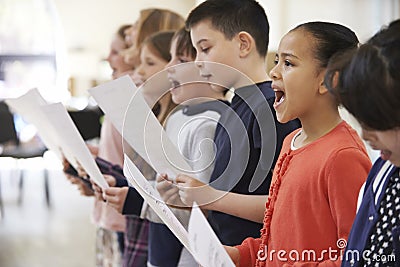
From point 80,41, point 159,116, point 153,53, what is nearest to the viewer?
point 159,116

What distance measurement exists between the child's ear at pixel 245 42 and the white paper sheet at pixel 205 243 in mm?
437

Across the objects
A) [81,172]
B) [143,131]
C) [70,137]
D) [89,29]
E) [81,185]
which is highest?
[143,131]

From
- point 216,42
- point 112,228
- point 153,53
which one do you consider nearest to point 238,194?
point 216,42

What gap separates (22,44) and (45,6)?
2.10 ft

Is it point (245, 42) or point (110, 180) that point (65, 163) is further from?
point (245, 42)

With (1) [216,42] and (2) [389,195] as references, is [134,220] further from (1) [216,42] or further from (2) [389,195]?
(2) [389,195]

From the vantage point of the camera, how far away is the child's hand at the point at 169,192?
3.69ft

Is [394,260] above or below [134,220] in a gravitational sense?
above

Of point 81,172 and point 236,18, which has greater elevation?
point 236,18

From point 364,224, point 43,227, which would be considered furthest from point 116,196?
point 43,227

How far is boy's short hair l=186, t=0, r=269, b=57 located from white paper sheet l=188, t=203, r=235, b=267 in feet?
1.51

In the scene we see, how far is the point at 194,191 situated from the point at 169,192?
3.0 inches

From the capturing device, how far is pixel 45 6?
9586mm

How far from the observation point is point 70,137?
1.39 metres
